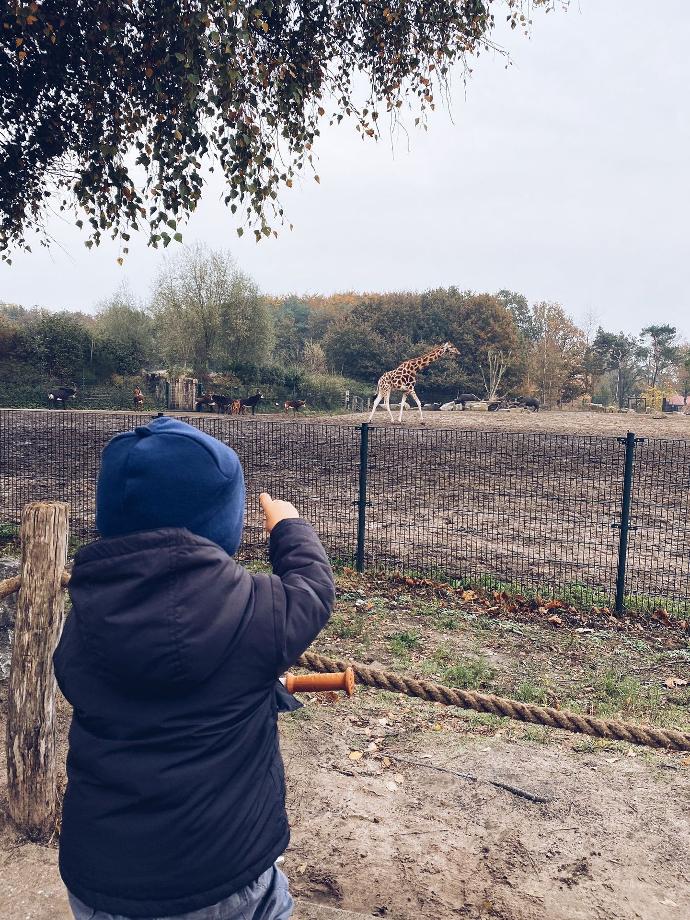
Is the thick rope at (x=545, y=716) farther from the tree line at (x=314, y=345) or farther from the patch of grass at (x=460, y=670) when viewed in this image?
the tree line at (x=314, y=345)

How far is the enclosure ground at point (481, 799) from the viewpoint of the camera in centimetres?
300

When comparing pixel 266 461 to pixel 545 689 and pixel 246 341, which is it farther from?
pixel 246 341

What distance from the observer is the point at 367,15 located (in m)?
8.02

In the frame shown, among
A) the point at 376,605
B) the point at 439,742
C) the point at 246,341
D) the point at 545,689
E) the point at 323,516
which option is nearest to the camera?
the point at 439,742

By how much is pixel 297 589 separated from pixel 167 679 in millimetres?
329

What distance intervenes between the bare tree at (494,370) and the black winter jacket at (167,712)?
40754 millimetres

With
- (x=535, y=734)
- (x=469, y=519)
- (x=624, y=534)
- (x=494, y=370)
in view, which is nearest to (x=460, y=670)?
(x=535, y=734)

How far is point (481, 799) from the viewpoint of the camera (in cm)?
376

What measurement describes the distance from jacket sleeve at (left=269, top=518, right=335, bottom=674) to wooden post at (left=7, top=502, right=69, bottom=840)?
73.0 inches

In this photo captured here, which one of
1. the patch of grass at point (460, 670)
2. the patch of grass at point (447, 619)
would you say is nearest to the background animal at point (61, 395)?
the patch of grass at point (447, 619)

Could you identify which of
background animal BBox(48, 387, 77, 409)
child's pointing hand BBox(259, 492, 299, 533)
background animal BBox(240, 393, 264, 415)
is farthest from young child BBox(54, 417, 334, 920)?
background animal BBox(48, 387, 77, 409)

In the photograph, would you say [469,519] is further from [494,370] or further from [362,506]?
[494,370]

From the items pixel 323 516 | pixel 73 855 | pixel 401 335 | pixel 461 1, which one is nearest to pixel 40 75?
pixel 461 1

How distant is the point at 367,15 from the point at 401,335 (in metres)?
37.9
